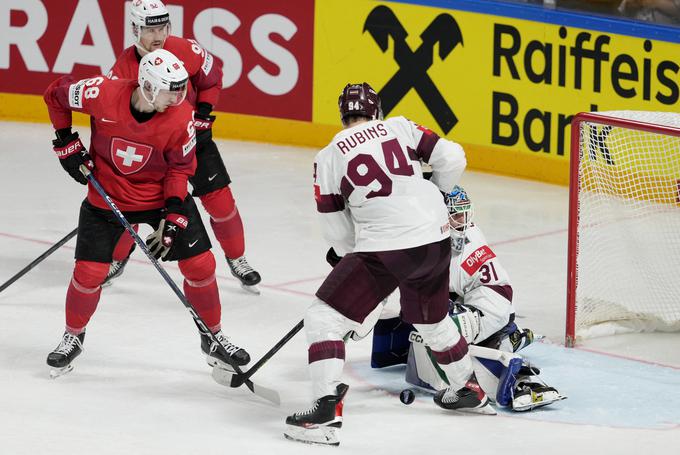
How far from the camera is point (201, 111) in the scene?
6391mm

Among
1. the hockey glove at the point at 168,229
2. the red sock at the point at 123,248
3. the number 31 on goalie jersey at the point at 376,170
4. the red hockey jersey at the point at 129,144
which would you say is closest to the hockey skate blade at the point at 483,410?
the number 31 on goalie jersey at the point at 376,170

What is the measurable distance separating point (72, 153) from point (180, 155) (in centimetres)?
44

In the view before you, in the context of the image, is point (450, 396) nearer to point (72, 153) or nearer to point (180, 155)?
point (180, 155)

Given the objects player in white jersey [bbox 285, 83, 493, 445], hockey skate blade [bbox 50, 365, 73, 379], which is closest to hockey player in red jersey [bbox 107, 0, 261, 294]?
hockey skate blade [bbox 50, 365, 73, 379]

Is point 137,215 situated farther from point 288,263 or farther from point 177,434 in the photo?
point 288,263

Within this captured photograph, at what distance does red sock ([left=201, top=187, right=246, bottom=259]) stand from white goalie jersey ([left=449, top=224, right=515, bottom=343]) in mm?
1562

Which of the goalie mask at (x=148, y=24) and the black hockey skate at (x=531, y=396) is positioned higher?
the goalie mask at (x=148, y=24)

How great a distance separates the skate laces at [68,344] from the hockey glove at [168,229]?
503 mm

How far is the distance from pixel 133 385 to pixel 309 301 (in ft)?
4.47

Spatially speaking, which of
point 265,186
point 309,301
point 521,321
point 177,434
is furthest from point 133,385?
point 265,186

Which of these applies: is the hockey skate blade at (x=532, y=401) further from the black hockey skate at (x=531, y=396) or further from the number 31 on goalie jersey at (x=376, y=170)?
the number 31 on goalie jersey at (x=376, y=170)

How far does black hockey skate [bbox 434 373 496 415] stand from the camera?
16.4ft

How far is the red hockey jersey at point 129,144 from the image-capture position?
5258 millimetres

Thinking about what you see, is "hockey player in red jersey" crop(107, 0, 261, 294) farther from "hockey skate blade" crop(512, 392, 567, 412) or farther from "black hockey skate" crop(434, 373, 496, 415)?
"hockey skate blade" crop(512, 392, 567, 412)
